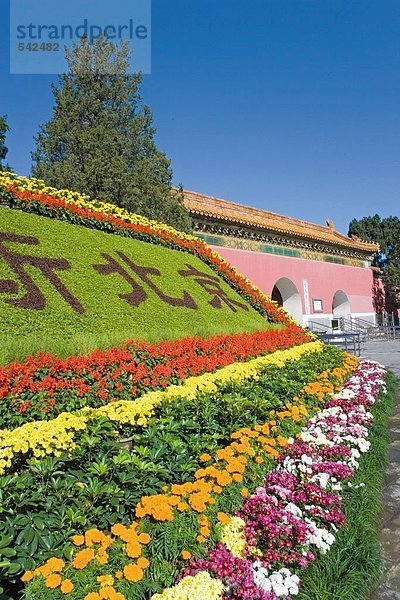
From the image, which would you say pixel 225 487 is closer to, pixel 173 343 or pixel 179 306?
pixel 173 343

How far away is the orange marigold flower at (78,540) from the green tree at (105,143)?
1200 cm

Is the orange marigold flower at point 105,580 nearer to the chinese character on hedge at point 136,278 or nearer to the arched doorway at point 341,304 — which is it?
the chinese character on hedge at point 136,278

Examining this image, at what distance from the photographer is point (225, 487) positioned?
2.75 m

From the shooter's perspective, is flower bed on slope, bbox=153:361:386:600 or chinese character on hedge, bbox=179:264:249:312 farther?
chinese character on hedge, bbox=179:264:249:312

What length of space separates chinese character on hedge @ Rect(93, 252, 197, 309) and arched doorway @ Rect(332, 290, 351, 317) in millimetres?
19303

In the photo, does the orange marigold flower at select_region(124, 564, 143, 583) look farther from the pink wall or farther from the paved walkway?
the pink wall

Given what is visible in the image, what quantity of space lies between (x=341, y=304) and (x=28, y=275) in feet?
76.9

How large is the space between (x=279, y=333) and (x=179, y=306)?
8.49 feet

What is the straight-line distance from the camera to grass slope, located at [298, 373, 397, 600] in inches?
87.6

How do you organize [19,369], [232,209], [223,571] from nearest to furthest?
1. [223,571]
2. [19,369]
3. [232,209]

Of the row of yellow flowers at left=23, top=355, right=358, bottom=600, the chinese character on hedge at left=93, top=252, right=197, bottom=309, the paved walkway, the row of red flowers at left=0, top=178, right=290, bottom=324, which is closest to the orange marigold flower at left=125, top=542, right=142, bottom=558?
the row of yellow flowers at left=23, top=355, right=358, bottom=600

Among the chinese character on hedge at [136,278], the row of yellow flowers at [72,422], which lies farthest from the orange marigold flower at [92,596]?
the chinese character on hedge at [136,278]

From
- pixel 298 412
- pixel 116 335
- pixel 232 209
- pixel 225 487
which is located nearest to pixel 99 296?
pixel 116 335

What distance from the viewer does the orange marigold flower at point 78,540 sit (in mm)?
1894
